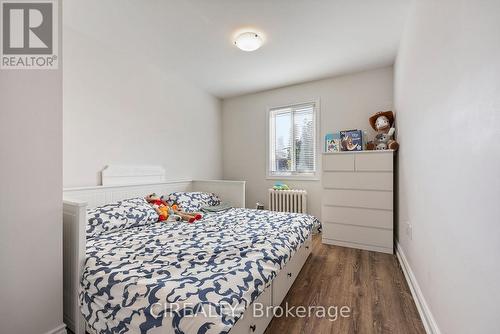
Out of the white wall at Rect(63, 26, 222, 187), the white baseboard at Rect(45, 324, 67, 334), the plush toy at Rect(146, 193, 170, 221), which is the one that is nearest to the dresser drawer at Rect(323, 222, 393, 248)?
the plush toy at Rect(146, 193, 170, 221)

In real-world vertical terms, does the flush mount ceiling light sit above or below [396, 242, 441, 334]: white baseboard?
above

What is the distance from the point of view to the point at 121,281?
3.54 feet

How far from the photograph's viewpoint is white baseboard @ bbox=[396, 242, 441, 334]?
127cm

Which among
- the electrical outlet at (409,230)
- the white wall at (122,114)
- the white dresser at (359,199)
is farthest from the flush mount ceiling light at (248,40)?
the electrical outlet at (409,230)

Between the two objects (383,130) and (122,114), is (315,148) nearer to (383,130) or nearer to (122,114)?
(383,130)

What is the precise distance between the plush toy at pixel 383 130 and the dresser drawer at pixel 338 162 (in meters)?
0.32

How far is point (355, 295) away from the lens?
171 centimetres

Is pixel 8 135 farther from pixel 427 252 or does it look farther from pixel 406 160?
pixel 406 160

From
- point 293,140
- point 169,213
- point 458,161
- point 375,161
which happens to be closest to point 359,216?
point 375,161

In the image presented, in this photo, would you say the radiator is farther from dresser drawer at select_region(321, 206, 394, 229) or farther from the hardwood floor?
the hardwood floor

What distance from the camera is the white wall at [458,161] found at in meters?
0.75

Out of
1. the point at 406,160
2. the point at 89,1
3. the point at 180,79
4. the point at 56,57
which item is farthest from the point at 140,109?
the point at 406,160

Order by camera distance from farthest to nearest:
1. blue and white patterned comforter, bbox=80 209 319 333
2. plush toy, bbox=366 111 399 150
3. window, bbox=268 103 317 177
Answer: window, bbox=268 103 317 177 < plush toy, bbox=366 111 399 150 < blue and white patterned comforter, bbox=80 209 319 333

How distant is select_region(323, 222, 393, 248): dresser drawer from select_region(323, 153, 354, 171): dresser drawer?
73 cm
